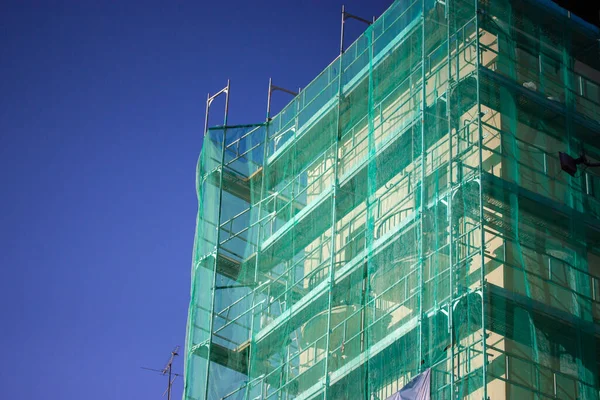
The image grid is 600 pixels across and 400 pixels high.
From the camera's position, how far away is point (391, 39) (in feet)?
79.7

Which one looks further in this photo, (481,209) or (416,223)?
(416,223)

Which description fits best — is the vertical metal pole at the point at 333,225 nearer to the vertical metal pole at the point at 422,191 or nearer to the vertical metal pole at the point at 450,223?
the vertical metal pole at the point at 422,191

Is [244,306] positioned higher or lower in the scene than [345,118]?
lower

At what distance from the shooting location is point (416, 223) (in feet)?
69.6

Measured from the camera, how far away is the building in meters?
20.1

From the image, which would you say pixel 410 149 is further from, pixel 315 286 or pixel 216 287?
pixel 216 287

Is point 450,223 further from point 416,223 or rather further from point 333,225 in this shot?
point 333,225

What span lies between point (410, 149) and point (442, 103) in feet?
3.23

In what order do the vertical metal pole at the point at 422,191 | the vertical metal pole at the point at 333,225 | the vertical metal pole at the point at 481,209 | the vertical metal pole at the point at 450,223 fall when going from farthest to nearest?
1. the vertical metal pole at the point at 333,225
2. the vertical metal pole at the point at 422,191
3. the vertical metal pole at the point at 450,223
4. the vertical metal pole at the point at 481,209

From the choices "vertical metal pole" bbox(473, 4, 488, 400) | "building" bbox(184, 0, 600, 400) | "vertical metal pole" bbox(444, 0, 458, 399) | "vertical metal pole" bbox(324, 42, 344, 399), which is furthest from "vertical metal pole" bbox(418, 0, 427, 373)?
"vertical metal pole" bbox(324, 42, 344, 399)

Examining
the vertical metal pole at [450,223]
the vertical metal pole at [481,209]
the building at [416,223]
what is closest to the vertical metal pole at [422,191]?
the building at [416,223]

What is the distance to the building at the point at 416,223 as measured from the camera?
66.0 feet

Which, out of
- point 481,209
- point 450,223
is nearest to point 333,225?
point 450,223

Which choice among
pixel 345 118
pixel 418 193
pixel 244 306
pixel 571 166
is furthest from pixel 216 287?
pixel 571 166
